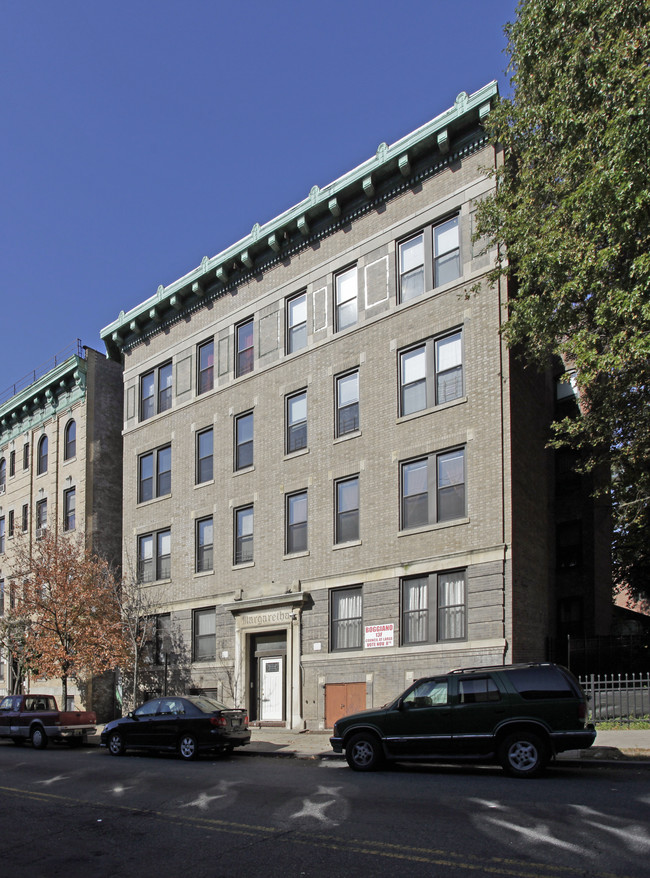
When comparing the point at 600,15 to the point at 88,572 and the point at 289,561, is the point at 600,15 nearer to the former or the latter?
the point at 289,561

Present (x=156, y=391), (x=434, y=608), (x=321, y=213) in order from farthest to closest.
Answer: (x=156, y=391), (x=321, y=213), (x=434, y=608)

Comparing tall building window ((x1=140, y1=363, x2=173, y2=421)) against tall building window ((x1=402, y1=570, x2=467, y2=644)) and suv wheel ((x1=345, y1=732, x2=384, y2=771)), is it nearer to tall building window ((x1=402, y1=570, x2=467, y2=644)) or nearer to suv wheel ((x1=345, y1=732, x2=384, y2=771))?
tall building window ((x1=402, y1=570, x2=467, y2=644))

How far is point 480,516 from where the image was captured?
2106cm

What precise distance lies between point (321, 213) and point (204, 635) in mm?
14217

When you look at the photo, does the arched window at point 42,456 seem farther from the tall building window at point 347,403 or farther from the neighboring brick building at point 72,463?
the tall building window at point 347,403

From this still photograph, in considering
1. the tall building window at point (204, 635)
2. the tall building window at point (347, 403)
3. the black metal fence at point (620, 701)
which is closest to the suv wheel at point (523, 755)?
the black metal fence at point (620, 701)

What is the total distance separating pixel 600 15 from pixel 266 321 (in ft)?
47.3

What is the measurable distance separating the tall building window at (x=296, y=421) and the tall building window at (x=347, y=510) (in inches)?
84.6

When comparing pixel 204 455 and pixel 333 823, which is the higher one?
pixel 204 455

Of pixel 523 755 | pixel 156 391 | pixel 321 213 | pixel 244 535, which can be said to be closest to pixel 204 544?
pixel 244 535

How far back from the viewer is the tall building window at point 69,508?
35.8m

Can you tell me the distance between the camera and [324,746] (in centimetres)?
2003

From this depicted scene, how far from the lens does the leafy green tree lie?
14.8m

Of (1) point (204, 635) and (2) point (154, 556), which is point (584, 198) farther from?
(2) point (154, 556)
